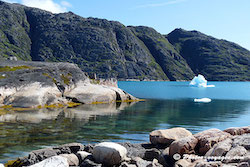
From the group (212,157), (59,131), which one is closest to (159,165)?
(212,157)

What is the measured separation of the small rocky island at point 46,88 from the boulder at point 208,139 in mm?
31395

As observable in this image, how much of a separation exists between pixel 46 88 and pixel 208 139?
116ft

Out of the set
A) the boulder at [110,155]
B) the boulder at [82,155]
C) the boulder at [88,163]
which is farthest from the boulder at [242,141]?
the boulder at [82,155]

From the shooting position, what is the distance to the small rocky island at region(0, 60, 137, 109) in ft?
136

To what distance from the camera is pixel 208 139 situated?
1489 centimetres

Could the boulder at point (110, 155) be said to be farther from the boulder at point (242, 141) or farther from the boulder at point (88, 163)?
the boulder at point (242, 141)

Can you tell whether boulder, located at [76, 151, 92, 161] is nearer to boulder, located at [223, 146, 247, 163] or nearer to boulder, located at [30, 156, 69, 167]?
boulder, located at [30, 156, 69, 167]

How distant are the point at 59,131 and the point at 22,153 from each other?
7901 millimetres

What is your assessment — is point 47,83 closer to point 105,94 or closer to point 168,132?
point 105,94

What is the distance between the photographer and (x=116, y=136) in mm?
23594

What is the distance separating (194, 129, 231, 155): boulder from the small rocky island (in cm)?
3139

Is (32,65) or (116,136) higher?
(32,65)

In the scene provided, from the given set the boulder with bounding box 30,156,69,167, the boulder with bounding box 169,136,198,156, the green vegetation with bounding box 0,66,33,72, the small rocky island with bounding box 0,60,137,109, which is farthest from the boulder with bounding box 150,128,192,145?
the green vegetation with bounding box 0,66,33,72

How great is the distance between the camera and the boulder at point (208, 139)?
14.5 meters
